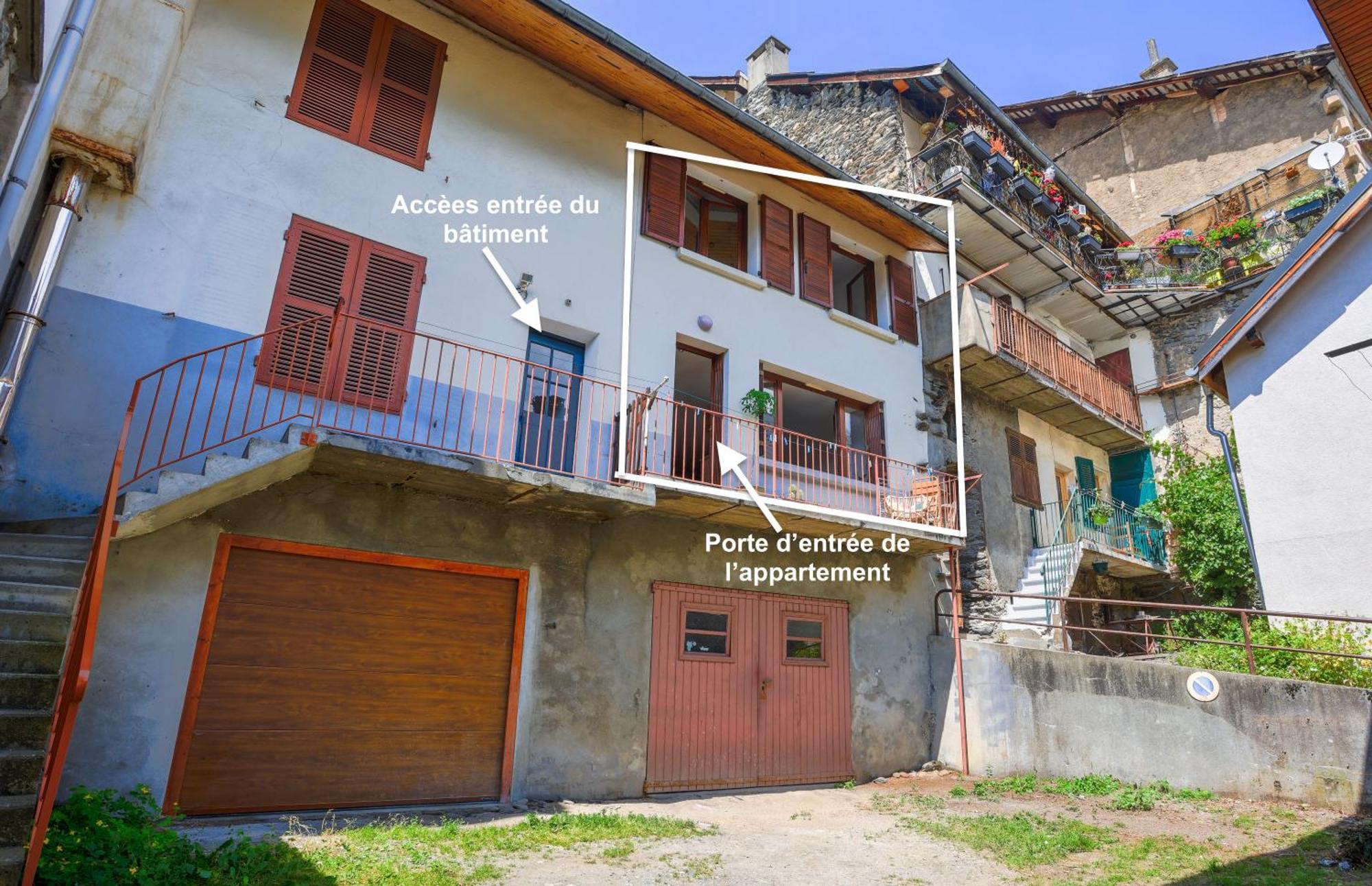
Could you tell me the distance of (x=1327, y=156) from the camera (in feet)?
60.8

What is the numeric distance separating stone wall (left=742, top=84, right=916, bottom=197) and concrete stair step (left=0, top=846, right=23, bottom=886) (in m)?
15.7

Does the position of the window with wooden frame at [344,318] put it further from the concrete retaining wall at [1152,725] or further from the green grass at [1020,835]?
the concrete retaining wall at [1152,725]

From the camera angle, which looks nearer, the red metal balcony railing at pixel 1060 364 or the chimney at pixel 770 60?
the red metal balcony railing at pixel 1060 364

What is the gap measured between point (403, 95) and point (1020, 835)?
34.3 feet

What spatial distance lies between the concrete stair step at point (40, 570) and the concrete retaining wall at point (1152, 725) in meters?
10.6

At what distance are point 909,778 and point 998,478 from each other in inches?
249

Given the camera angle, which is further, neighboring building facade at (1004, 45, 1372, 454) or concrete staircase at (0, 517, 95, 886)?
neighboring building facade at (1004, 45, 1372, 454)

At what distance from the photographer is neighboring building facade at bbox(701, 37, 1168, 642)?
14172 millimetres

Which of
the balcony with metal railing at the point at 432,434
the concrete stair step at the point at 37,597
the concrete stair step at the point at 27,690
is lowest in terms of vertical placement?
the concrete stair step at the point at 27,690

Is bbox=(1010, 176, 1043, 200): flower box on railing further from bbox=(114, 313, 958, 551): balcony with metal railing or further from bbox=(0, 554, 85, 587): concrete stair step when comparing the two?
bbox=(0, 554, 85, 587): concrete stair step

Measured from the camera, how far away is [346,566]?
25.2 feet

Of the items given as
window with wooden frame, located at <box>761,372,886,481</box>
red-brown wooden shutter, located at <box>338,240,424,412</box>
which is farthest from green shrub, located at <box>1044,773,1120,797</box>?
red-brown wooden shutter, located at <box>338,240,424,412</box>

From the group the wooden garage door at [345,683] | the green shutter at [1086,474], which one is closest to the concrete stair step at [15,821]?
the wooden garage door at [345,683]

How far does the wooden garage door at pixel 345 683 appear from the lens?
6.82 metres
